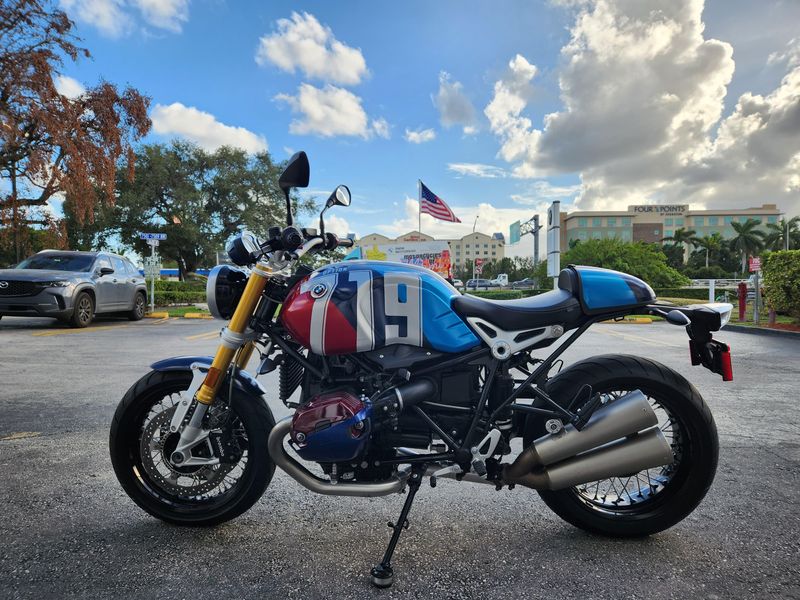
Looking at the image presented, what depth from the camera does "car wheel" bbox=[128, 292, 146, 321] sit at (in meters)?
12.8

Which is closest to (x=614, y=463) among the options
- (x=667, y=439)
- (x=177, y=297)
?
(x=667, y=439)

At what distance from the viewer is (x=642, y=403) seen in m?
2.01

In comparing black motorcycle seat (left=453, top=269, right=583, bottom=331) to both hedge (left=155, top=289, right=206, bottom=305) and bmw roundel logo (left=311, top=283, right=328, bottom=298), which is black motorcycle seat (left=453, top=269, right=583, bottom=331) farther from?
hedge (left=155, top=289, right=206, bottom=305)

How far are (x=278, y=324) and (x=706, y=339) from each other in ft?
6.22

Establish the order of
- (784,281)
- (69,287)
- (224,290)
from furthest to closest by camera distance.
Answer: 1. (784,281)
2. (69,287)
3. (224,290)

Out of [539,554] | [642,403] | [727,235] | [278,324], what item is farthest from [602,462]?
[727,235]

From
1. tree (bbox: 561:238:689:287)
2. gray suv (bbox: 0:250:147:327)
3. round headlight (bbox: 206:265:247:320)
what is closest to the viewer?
round headlight (bbox: 206:265:247:320)

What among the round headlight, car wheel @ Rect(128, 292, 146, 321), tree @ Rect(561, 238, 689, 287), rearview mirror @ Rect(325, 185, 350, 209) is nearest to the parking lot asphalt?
the round headlight

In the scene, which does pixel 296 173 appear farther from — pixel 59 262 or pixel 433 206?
pixel 433 206

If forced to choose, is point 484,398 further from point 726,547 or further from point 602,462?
point 726,547

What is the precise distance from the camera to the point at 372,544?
7.04ft

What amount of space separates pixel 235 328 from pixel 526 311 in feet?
4.22

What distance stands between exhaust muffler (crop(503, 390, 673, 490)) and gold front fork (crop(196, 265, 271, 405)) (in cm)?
136

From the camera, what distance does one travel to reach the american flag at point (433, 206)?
87.9 feet
